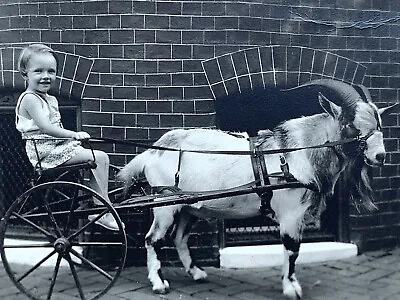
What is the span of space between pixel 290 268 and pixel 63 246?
2.15 meters

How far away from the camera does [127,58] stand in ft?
19.5

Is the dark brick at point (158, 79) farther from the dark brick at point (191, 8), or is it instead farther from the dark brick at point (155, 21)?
the dark brick at point (191, 8)

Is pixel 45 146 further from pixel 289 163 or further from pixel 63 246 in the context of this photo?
pixel 289 163

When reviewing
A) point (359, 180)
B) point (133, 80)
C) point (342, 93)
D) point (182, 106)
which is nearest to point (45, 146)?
point (133, 80)

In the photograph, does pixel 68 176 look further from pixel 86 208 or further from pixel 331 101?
pixel 331 101

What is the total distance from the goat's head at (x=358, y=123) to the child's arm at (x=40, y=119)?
7.73ft

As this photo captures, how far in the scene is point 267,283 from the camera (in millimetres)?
5562

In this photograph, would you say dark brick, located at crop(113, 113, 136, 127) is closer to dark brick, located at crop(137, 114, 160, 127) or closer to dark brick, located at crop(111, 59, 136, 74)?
dark brick, located at crop(137, 114, 160, 127)

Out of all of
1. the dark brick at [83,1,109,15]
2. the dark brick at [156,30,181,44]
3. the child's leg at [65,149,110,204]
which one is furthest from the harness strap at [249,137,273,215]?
the dark brick at [83,1,109,15]

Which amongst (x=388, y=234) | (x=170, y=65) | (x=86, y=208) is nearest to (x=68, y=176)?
(x=86, y=208)

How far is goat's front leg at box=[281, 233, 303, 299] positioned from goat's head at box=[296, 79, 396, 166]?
982mm

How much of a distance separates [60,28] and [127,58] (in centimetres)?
86

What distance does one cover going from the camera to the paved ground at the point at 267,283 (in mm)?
5141

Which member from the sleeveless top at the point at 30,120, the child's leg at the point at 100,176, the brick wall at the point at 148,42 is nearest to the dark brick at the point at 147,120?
the brick wall at the point at 148,42
